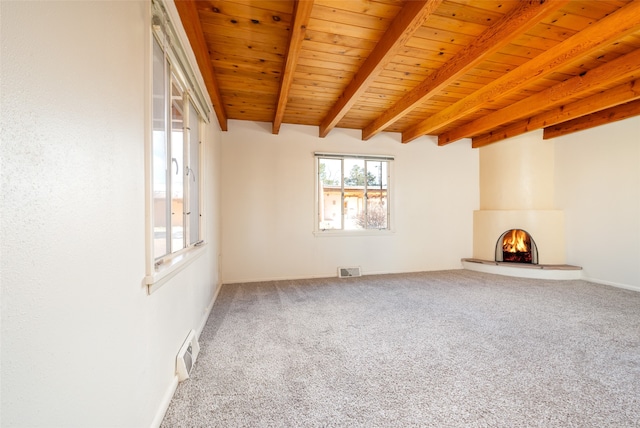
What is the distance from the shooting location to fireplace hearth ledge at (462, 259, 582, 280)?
4199mm

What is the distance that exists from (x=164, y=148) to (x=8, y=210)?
1226 mm

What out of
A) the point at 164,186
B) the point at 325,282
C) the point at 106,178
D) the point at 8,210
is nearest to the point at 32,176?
the point at 8,210

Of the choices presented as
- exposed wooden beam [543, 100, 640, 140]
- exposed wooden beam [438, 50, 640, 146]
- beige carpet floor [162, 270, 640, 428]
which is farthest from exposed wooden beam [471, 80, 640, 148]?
beige carpet floor [162, 270, 640, 428]

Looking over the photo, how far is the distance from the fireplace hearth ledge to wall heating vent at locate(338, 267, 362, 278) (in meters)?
2.22

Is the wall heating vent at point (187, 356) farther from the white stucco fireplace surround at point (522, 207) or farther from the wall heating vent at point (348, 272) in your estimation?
the white stucco fireplace surround at point (522, 207)

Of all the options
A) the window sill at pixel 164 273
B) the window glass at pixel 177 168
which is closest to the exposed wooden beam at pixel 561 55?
the window glass at pixel 177 168

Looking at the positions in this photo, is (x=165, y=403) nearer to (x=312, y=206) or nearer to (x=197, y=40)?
(x=197, y=40)

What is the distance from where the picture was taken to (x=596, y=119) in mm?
3822

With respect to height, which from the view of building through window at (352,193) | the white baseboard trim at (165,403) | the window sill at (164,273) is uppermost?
the view of building through window at (352,193)

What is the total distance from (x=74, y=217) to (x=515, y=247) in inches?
231

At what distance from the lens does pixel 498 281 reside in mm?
4129

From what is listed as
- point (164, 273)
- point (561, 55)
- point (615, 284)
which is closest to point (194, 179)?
point (164, 273)

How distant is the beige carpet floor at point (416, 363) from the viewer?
1391mm

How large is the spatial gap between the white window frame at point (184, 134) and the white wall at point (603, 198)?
5437 millimetres
